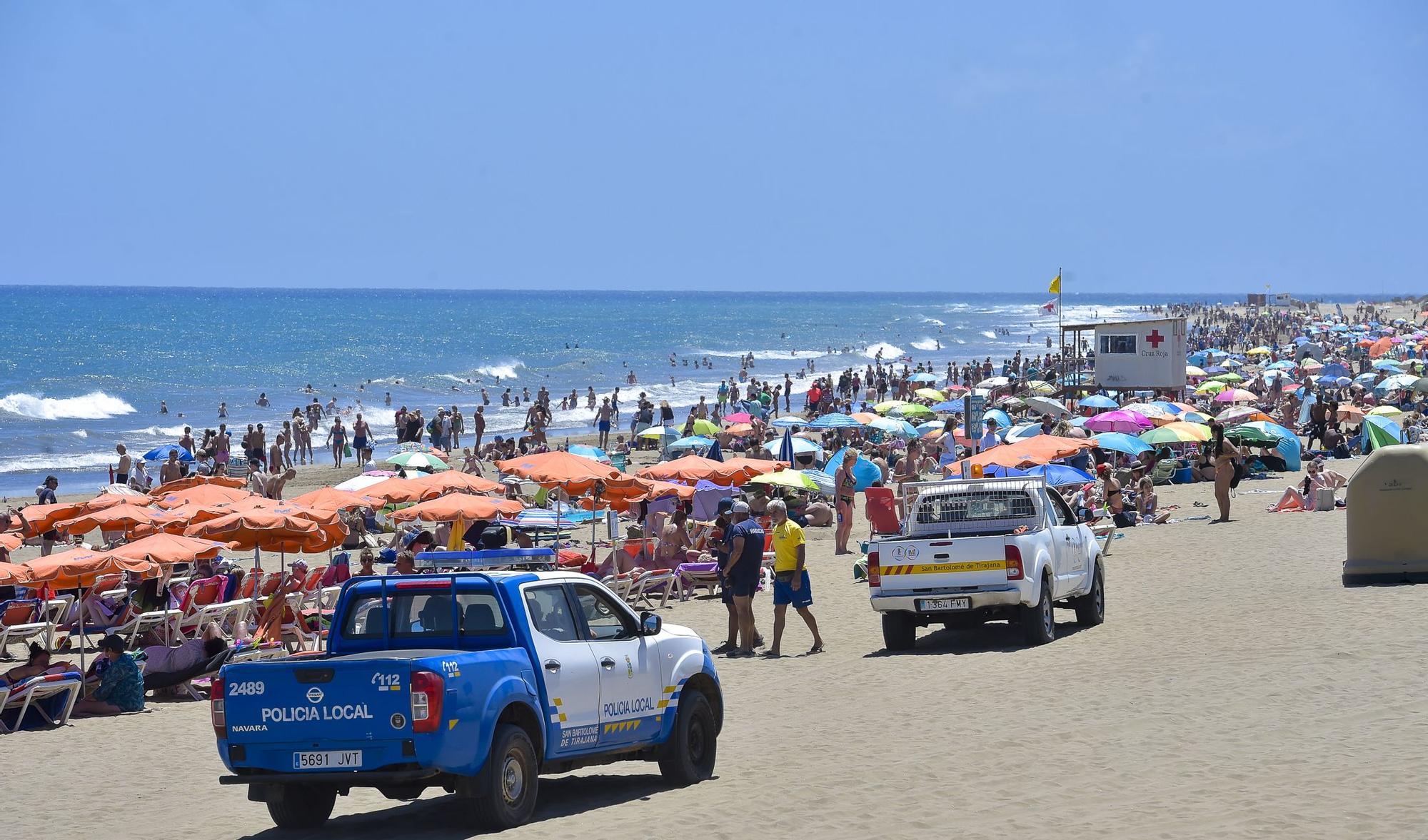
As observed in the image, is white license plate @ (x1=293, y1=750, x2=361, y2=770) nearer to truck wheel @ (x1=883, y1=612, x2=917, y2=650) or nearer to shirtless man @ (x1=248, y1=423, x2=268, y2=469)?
truck wheel @ (x1=883, y1=612, x2=917, y2=650)

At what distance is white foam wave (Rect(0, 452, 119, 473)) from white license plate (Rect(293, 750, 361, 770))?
114 ft

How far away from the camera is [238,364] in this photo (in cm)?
8969

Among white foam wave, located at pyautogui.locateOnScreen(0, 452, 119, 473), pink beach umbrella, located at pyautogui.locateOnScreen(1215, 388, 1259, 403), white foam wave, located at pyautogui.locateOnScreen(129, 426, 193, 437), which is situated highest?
pink beach umbrella, located at pyautogui.locateOnScreen(1215, 388, 1259, 403)

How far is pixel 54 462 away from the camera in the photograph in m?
40.9

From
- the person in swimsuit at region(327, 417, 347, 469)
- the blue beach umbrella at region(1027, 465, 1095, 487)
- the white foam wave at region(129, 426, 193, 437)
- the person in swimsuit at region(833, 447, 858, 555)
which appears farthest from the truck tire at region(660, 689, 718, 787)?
the white foam wave at region(129, 426, 193, 437)

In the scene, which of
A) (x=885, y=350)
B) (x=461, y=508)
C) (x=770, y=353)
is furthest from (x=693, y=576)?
(x=770, y=353)

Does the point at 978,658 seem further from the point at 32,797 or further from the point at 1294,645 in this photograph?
the point at 32,797

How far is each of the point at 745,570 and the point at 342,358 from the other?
89.0 meters

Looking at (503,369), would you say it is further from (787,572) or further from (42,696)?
(42,696)

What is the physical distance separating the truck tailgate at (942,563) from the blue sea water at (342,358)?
25.5m

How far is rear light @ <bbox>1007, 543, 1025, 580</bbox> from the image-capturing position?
12.8 m

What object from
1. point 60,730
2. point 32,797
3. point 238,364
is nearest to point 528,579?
point 32,797

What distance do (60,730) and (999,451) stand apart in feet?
47.5

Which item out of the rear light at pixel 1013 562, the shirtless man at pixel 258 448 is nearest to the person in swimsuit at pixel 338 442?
the shirtless man at pixel 258 448
